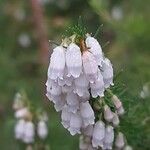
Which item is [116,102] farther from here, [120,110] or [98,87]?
[98,87]

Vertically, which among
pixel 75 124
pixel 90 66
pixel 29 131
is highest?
pixel 29 131

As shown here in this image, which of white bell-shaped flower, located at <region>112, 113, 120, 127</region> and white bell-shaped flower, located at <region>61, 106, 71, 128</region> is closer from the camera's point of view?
white bell-shaped flower, located at <region>61, 106, 71, 128</region>

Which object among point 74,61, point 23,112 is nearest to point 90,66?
point 74,61

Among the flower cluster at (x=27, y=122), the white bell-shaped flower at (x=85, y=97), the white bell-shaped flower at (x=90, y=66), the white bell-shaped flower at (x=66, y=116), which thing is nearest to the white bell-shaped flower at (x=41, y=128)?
the flower cluster at (x=27, y=122)

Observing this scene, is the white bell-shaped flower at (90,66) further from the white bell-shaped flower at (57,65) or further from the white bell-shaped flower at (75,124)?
the white bell-shaped flower at (75,124)

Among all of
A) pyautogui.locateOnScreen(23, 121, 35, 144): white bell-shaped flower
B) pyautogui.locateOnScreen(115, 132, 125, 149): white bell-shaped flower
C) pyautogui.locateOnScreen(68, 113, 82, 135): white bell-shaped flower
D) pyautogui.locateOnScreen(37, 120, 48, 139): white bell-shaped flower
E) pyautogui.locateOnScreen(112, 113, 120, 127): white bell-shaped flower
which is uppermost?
pyautogui.locateOnScreen(37, 120, 48, 139): white bell-shaped flower

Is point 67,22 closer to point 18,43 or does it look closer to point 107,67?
point 18,43

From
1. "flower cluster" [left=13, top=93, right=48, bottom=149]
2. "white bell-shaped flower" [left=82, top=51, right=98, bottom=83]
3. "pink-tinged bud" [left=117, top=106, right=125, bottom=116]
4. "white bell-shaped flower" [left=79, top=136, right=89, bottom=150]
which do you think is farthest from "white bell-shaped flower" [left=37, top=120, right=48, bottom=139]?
"white bell-shaped flower" [left=82, top=51, right=98, bottom=83]

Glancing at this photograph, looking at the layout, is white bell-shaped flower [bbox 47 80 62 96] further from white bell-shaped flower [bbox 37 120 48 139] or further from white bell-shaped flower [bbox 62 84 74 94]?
white bell-shaped flower [bbox 37 120 48 139]
